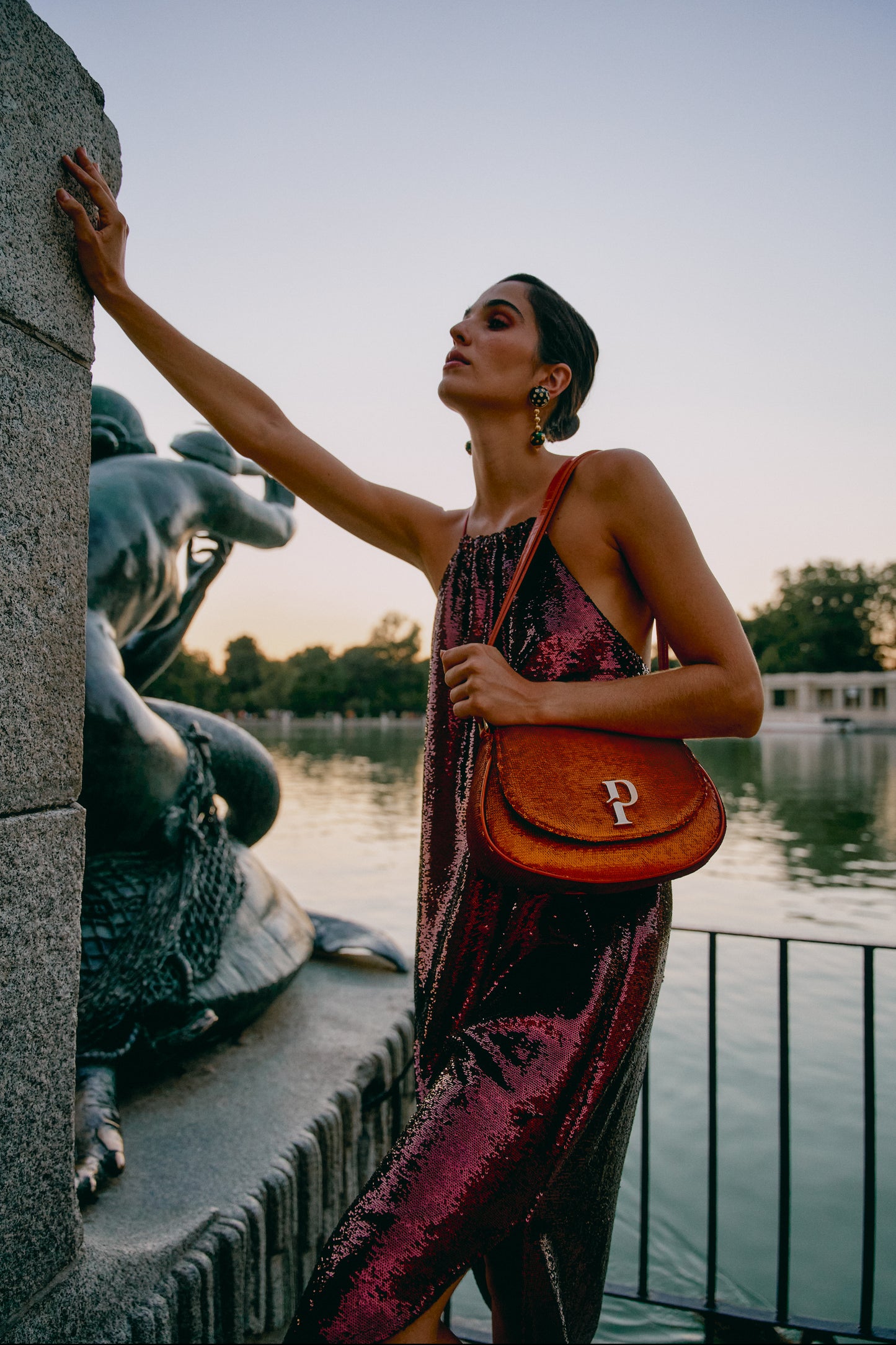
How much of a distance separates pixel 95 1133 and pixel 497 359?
6.66ft

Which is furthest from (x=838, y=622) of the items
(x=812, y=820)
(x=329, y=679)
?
(x=812, y=820)

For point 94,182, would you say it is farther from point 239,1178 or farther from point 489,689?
point 239,1178

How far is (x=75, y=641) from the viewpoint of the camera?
1.79 metres

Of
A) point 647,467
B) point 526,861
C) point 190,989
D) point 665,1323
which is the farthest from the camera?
point 665,1323

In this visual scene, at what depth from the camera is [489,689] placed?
1491 mm

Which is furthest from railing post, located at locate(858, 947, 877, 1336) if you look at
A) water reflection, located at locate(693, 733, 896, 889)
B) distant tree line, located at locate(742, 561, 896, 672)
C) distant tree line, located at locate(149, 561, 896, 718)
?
distant tree line, located at locate(742, 561, 896, 672)

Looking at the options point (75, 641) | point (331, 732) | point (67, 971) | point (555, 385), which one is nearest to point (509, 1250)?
point (67, 971)

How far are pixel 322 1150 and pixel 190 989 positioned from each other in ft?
2.00

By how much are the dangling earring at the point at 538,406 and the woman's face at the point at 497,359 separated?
2cm

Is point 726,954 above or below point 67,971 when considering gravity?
below

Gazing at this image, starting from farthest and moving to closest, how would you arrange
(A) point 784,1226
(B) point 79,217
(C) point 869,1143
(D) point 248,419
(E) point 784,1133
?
1. (E) point 784,1133
2. (A) point 784,1226
3. (C) point 869,1143
4. (D) point 248,419
5. (B) point 79,217

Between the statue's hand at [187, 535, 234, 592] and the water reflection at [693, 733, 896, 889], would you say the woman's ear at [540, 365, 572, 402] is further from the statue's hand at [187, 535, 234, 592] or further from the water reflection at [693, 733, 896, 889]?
the water reflection at [693, 733, 896, 889]

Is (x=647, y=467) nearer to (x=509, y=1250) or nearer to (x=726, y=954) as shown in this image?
(x=509, y=1250)

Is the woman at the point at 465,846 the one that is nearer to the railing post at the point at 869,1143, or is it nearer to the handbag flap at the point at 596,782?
the handbag flap at the point at 596,782
